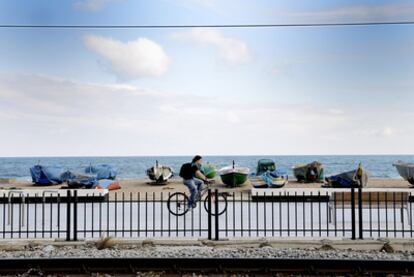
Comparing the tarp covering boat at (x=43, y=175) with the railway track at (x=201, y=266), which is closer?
the railway track at (x=201, y=266)

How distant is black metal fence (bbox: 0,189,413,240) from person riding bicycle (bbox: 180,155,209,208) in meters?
0.50

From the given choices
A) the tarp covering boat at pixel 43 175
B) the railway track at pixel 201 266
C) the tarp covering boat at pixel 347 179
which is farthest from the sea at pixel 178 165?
the railway track at pixel 201 266

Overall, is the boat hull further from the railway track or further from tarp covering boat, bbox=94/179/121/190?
the railway track

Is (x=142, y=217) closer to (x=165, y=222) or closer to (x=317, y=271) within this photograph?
(x=165, y=222)

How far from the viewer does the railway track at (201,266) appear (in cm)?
765

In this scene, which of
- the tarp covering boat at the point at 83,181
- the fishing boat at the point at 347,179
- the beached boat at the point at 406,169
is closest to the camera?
the fishing boat at the point at 347,179

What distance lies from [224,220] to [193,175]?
176 centimetres

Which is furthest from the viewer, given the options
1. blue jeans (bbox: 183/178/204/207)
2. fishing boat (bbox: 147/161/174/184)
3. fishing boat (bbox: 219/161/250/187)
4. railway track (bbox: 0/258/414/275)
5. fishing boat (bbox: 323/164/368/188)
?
fishing boat (bbox: 147/161/174/184)

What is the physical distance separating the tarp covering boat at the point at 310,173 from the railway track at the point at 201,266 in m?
23.7

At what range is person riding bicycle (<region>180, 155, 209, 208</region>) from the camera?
1406 centimetres

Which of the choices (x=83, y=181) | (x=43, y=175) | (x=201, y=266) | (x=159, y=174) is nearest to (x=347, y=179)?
(x=159, y=174)

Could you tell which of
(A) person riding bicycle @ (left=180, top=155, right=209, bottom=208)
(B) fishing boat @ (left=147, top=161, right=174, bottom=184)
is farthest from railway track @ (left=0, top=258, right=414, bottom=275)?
(B) fishing boat @ (left=147, top=161, right=174, bottom=184)

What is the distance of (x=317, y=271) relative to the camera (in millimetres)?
7570

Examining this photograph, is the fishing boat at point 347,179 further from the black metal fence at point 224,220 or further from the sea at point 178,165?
the sea at point 178,165
